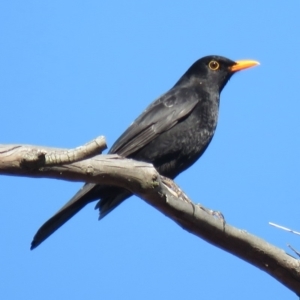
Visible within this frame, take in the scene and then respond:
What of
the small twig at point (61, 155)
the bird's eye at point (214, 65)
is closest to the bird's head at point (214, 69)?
the bird's eye at point (214, 65)

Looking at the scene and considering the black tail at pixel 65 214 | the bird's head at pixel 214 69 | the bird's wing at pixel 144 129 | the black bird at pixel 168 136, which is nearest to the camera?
the black tail at pixel 65 214

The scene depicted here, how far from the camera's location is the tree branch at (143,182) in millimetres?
4273

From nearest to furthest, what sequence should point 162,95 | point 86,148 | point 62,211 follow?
1. point 86,148
2. point 62,211
3. point 162,95

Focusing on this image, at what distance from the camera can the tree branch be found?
14.0 ft

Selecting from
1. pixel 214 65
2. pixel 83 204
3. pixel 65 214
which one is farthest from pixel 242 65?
pixel 65 214

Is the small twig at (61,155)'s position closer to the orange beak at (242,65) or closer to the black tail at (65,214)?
the black tail at (65,214)

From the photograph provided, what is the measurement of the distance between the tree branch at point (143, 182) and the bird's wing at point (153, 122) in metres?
2.05

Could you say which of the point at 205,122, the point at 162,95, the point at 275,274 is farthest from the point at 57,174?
the point at 162,95

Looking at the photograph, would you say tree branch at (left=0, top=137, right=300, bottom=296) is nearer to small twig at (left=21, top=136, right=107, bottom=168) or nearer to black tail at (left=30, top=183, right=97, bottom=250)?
small twig at (left=21, top=136, right=107, bottom=168)

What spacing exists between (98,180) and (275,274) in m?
1.84

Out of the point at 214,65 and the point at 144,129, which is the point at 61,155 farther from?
the point at 214,65

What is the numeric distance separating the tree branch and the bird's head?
3469 mm

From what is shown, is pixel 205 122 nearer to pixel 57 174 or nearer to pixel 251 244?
pixel 251 244

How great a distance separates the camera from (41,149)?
4273 mm
